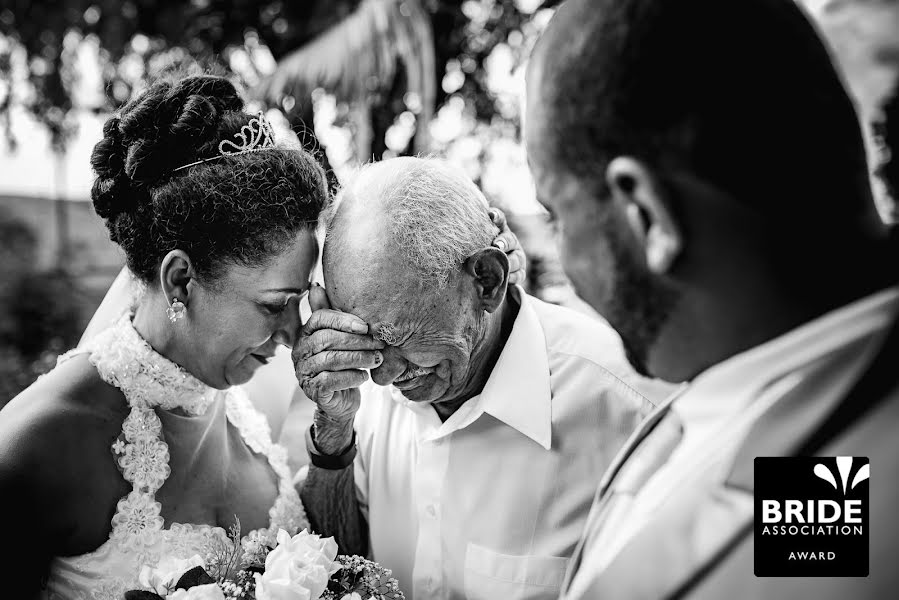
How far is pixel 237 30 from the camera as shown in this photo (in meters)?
8.88

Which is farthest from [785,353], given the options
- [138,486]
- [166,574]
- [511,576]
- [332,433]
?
[138,486]

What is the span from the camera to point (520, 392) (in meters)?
2.24

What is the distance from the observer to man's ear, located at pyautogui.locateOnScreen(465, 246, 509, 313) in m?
2.14

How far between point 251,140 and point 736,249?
1635mm

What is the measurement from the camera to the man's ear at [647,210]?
3.07 ft

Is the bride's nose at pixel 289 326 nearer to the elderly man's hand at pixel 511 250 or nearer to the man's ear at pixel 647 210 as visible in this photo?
the elderly man's hand at pixel 511 250

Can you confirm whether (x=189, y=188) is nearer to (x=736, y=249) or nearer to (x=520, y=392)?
(x=520, y=392)

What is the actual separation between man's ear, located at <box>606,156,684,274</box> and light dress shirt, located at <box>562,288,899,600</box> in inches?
7.0

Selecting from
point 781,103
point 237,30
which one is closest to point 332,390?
point 781,103

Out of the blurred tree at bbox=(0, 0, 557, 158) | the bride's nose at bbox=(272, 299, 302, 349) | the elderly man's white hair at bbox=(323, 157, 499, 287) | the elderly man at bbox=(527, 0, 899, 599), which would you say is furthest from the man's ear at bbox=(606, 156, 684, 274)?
the blurred tree at bbox=(0, 0, 557, 158)

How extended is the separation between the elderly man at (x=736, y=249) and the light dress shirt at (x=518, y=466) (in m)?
1.15

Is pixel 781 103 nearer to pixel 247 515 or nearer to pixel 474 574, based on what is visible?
pixel 474 574

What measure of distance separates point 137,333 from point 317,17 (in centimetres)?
678

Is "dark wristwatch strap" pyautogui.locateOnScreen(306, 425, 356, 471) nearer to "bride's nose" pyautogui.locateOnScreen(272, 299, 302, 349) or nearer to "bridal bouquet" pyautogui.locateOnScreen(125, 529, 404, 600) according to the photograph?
"bride's nose" pyautogui.locateOnScreen(272, 299, 302, 349)
